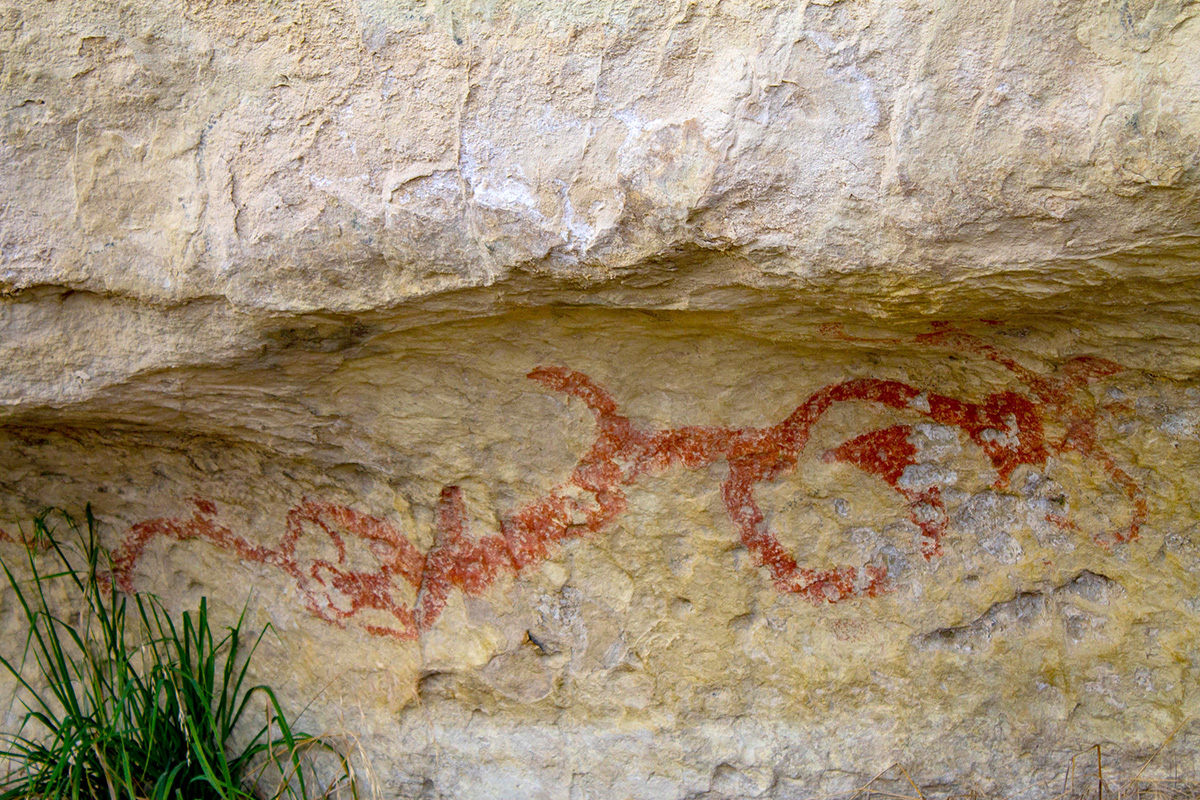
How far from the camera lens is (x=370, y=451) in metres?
1.46

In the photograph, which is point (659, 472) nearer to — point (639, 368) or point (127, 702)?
point (639, 368)

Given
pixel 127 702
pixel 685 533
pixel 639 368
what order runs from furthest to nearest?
pixel 127 702, pixel 685 533, pixel 639 368

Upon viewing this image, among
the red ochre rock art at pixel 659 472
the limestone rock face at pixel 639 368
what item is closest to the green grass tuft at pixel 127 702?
the limestone rock face at pixel 639 368

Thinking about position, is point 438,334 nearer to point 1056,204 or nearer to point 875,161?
point 875,161

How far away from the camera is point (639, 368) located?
4.44 feet

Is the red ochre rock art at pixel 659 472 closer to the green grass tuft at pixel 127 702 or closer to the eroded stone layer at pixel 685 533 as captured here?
the eroded stone layer at pixel 685 533

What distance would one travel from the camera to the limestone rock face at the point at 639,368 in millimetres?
955

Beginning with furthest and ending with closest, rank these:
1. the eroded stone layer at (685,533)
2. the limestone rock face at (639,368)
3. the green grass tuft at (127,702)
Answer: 1. the green grass tuft at (127,702)
2. the eroded stone layer at (685,533)
3. the limestone rock face at (639,368)

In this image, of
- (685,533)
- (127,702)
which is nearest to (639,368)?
(685,533)

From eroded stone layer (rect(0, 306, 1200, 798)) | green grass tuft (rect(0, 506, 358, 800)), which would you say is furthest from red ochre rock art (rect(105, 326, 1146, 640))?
green grass tuft (rect(0, 506, 358, 800))

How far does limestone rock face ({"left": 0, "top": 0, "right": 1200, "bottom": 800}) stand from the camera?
96 cm

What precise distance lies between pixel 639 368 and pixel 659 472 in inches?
7.5

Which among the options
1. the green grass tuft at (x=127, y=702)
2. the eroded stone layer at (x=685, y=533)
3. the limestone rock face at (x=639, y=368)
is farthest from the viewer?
the green grass tuft at (x=127, y=702)

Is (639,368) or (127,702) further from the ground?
(639,368)
